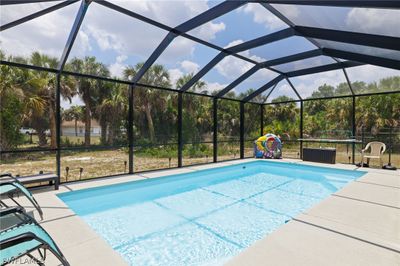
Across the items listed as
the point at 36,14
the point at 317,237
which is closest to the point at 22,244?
the point at 317,237

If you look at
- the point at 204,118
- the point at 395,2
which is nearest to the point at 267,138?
the point at 204,118

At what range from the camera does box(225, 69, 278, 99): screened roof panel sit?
363 inches

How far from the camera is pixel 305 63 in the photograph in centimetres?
804

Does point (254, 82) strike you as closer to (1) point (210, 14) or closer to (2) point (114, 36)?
(1) point (210, 14)

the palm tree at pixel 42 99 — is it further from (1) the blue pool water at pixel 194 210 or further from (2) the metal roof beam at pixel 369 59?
(2) the metal roof beam at pixel 369 59

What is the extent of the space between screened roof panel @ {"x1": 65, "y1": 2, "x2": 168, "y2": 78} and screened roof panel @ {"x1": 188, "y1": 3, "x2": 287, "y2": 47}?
110cm

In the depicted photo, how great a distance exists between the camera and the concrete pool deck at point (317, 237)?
2565 mm

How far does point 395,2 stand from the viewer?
9.86 ft

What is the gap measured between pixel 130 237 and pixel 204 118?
1228 cm

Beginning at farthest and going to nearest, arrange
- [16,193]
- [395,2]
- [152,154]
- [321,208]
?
[152,154], [16,193], [321,208], [395,2]

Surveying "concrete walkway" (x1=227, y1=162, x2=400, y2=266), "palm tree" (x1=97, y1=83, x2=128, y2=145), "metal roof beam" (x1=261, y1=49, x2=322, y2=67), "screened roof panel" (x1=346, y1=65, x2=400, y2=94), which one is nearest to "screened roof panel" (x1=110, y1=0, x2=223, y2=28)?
"metal roof beam" (x1=261, y1=49, x2=322, y2=67)

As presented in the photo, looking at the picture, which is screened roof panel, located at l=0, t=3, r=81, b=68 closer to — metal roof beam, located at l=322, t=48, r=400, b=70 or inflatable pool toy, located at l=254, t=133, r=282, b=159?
metal roof beam, located at l=322, t=48, r=400, b=70

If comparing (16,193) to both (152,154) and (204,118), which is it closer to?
(152,154)

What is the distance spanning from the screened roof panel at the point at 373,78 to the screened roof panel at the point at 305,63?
110 centimetres
